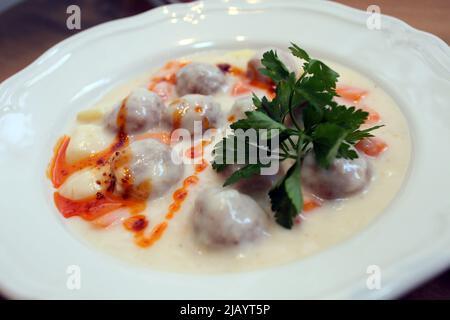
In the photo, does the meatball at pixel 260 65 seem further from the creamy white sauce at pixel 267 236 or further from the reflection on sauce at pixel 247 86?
the creamy white sauce at pixel 267 236

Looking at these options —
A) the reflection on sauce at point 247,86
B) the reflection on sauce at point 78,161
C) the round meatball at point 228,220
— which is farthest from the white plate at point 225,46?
the reflection on sauce at point 247,86

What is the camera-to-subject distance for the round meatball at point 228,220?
200cm

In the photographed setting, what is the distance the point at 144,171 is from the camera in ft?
7.67

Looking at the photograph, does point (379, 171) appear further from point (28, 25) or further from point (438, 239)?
point (28, 25)

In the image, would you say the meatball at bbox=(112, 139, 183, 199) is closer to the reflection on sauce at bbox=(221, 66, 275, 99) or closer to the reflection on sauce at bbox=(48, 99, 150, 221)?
the reflection on sauce at bbox=(48, 99, 150, 221)

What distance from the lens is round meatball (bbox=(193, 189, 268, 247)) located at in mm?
1996

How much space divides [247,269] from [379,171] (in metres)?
0.80

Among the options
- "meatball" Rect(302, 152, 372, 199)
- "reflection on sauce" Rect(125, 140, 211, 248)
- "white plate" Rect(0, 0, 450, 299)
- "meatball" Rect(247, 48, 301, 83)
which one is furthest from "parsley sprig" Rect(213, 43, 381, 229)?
"meatball" Rect(247, 48, 301, 83)

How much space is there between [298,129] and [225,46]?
4.68ft

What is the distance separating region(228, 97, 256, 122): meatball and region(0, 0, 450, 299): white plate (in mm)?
763

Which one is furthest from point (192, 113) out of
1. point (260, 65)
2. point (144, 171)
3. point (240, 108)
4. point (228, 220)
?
point (228, 220)

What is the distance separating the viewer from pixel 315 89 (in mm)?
2285

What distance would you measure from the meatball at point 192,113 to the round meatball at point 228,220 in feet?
2.25

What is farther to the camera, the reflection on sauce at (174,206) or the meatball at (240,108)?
the meatball at (240,108)
